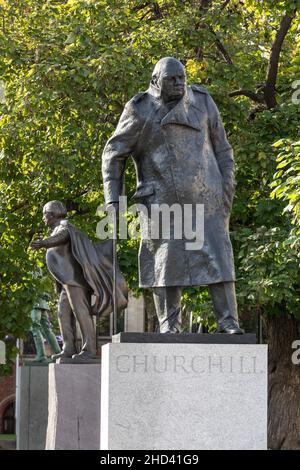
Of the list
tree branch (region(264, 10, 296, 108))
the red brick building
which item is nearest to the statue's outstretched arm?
tree branch (region(264, 10, 296, 108))

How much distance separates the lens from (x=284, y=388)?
23.5 meters

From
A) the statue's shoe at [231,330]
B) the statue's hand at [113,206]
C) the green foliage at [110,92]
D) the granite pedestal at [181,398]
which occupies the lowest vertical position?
the granite pedestal at [181,398]

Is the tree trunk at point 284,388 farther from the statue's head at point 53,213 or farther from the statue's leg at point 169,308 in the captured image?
the statue's leg at point 169,308

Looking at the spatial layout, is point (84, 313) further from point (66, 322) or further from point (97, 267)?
point (97, 267)

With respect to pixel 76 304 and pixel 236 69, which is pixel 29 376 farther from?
pixel 236 69

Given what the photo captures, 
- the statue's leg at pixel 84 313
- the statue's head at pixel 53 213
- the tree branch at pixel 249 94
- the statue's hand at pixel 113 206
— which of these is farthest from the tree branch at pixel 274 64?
the statue's hand at pixel 113 206

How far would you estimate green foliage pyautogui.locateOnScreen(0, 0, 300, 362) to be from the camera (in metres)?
22.4

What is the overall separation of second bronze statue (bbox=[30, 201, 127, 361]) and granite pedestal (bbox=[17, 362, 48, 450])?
275 centimetres

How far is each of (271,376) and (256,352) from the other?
43.7ft

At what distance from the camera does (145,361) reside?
10.4 metres

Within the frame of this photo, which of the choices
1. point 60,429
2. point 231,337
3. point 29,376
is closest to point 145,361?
point 231,337

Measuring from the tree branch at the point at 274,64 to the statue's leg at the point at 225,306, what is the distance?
13.0 m

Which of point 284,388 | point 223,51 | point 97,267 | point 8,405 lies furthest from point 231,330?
point 8,405

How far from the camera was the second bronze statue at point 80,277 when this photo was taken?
15.7 meters
